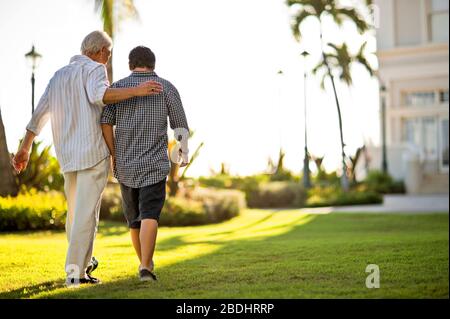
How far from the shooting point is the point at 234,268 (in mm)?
5609

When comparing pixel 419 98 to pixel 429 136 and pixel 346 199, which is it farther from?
pixel 346 199

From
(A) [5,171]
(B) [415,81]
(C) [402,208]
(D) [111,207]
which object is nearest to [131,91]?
(A) [5,171]

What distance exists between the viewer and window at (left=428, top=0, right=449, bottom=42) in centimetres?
2864

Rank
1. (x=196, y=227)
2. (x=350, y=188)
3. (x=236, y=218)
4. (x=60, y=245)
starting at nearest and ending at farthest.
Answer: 1. (x=60, y=245)
2. (x=196, y=227)
3. (x=236, y=218)
4. (x=350, y=188)

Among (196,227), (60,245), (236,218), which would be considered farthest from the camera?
(236,218)

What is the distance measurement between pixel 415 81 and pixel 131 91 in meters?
26.4

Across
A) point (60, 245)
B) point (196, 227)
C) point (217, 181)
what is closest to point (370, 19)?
point (217, 181)

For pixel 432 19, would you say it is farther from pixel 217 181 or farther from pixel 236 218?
pixel 236 218

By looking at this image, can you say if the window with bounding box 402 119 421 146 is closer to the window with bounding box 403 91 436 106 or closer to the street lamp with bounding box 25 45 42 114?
the window with bounding box 403 91 436 106

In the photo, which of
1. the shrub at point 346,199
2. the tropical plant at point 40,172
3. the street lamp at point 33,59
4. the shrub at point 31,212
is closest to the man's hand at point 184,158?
the shrub at point 31,212

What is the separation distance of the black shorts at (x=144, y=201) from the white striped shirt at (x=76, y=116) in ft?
1.01

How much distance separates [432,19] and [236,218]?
52.5 ft

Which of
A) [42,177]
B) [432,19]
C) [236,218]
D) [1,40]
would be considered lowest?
[236,218]

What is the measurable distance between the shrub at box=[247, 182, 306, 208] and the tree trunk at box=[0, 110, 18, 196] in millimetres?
14935
